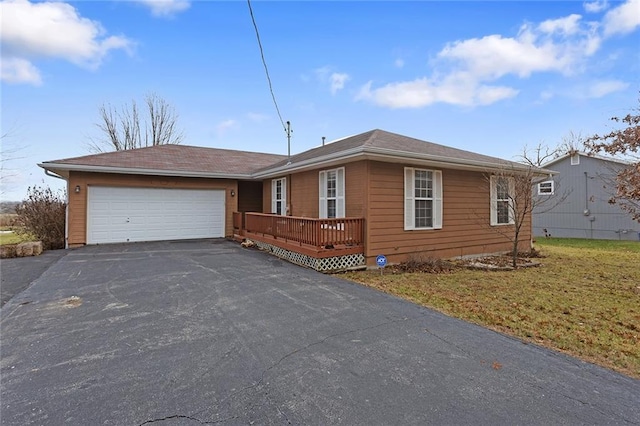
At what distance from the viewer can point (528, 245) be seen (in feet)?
36.7

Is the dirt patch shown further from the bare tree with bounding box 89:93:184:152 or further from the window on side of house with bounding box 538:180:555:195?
the bare tree with bounding box 89:93:184:152

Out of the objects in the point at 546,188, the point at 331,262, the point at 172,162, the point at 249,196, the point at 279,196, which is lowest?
the point at 331,262

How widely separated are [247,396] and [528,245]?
11.9m

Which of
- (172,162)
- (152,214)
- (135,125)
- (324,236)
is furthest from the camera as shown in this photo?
(135,125)

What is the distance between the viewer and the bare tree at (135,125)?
24.5m

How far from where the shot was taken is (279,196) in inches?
484

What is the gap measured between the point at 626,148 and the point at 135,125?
2917 centimetres

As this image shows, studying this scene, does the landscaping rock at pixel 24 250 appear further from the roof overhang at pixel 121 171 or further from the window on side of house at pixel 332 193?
the window on side of house at pixel 332 193

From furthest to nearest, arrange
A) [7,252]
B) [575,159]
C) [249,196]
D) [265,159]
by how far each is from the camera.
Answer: [265,159] < [575,159] < [249,196] < [7,252]

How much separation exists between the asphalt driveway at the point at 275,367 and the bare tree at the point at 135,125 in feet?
78.5

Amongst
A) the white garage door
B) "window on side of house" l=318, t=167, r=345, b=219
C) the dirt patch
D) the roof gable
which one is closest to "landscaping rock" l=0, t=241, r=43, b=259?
the white garage door

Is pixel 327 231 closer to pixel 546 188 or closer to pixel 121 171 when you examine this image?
pixel 121 171

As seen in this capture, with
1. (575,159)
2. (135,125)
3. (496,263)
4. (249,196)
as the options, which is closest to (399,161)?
(496,263)

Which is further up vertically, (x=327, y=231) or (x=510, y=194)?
(x=510, y=194)
